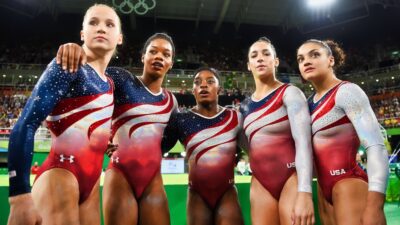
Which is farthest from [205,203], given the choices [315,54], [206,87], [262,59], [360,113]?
[315,54]

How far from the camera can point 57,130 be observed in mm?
2189

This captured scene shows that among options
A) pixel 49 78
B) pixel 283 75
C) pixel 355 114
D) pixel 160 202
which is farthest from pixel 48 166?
pixel 283 75

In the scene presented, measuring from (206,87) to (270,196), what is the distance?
1313mm

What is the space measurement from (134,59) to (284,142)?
23290 millimetres

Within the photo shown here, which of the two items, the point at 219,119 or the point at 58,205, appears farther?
the point at 219,119

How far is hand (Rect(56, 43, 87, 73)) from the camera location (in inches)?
83.3

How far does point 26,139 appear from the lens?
181 centimetres

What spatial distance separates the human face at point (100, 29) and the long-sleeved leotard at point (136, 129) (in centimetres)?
59

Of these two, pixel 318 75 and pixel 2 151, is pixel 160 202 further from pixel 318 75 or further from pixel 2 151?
pixel 2 151

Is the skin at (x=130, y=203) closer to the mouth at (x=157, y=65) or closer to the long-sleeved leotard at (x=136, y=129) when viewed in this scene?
the long-sleeved leotard at (x=136, y=129)

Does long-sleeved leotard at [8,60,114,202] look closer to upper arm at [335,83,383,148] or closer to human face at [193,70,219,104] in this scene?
human face at [193,70,219,104]

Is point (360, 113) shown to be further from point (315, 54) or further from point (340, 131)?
point (315, 54)

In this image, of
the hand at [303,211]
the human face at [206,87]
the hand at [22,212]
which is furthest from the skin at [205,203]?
the hand at [22,212]

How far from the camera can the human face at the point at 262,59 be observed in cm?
332
